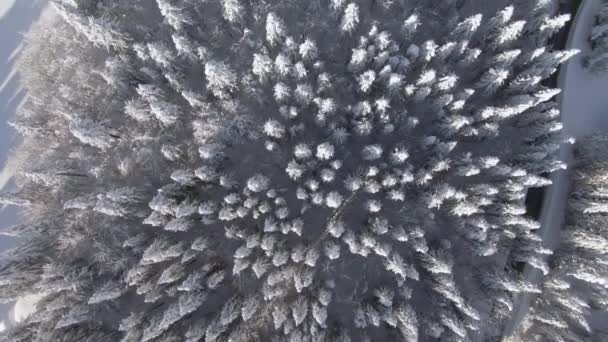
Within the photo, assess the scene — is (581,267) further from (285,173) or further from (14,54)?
(14,54)

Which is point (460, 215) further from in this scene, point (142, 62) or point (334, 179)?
point (142, 62)

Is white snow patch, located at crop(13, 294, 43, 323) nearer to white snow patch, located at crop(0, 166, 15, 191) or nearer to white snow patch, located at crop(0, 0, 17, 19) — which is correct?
white snow patch, located at crop(0, 166, 15, 191)

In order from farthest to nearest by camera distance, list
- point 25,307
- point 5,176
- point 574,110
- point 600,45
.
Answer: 1. point 5,176
2. point 574,110
3. point 600,45
4. point 25,307

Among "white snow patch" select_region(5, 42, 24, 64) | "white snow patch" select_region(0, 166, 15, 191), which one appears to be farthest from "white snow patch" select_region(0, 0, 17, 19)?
"white snow patch" select_region(0, 166, 15, 191)

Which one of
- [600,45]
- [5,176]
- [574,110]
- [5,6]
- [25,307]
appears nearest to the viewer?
[25,307]

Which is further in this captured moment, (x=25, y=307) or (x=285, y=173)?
(x=25, y=307)

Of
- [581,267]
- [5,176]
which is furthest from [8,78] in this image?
[581,267]
